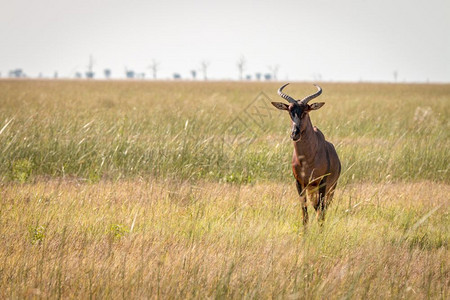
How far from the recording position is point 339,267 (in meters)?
4.85

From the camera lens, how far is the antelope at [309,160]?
580cm

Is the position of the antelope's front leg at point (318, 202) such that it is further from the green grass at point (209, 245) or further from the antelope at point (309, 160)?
the green grass at point (209, 245)

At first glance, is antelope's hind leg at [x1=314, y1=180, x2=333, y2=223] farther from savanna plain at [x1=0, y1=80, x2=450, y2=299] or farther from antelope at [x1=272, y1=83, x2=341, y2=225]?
savanna plain at [x1=0, y1=80, x2=450, y2=299]

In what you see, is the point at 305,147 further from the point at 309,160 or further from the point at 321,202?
the point at 321,202

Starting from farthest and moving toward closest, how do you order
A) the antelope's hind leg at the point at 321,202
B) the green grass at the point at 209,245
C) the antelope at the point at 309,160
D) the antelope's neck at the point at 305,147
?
the antelope's hind leg at the point at 321,202 → the antelope's neck at the point at 305,147 → the antelope at the point at 309,160 → the green grass at the point at 209,245

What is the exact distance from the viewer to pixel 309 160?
19.6ft

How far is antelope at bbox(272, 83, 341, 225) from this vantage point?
5.80 meters

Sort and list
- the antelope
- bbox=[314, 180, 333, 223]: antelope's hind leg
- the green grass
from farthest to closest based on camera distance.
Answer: bbox=[314, 180, 333, 223]: antelope's hind leg → the antelope → the green grass

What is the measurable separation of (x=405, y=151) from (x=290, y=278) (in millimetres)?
6870

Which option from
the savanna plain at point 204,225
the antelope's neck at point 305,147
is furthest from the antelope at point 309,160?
the savanna plain at point 204,225

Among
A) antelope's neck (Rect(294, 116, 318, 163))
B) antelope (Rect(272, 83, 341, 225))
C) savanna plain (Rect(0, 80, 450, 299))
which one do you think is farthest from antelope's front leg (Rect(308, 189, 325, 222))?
antelope's neck (Rect(294, 116, 318, 163))

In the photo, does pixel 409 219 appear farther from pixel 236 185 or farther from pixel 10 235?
pixel 10 235

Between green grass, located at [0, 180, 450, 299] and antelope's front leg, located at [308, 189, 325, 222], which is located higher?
antelope's front leg, located at [308, 189, 325, 222]

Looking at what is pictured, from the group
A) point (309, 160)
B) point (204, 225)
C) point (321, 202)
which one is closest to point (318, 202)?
point (321, 202)
